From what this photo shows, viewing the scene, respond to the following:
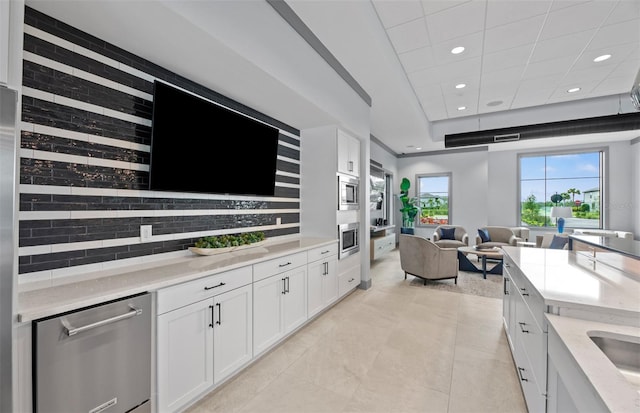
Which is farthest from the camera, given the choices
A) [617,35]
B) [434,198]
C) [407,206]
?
[434,198]

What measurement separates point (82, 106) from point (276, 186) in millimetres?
2000

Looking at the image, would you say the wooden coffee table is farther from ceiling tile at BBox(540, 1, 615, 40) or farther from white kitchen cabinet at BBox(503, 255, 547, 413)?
ceiling tile at BBox(540, 1, 615, 40)

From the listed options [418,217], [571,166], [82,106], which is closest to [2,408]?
[82,106]

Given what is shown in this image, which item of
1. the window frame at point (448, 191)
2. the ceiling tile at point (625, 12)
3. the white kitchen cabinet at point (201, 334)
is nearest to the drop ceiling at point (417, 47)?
the ceiling tile at point (625, 12)

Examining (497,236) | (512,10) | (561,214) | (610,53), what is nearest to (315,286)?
(512,10)

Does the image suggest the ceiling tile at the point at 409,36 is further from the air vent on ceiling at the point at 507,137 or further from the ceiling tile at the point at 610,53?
the air vent on ceiling at the point at 507,137

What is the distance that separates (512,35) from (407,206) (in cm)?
570

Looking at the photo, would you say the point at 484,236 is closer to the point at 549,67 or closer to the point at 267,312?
the point at 549,67

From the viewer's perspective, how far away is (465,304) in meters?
3.72

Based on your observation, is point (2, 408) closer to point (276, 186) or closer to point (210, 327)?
point (210, 327)

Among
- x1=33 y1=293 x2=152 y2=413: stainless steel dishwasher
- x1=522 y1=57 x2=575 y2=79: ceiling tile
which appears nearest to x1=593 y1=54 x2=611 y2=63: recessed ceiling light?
x1=522 y1=57 x2=575 y2=79: ceiling tile

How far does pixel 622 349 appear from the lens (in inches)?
42.8

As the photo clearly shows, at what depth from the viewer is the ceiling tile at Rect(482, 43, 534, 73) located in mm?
3322

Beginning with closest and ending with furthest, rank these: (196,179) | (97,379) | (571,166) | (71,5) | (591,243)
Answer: (97,379)
(71,5)
(591,243)
(196,179)
(571,166)
